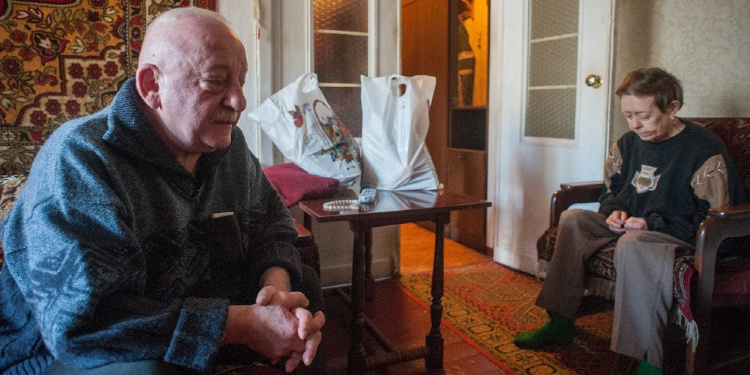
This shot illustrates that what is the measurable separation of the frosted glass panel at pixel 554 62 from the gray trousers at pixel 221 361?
2.03 metres

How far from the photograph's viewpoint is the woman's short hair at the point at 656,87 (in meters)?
1.86

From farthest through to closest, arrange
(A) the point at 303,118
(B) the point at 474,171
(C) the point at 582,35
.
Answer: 1. (B) the point at 474,171
2. (C) the point at 582,35
3. (A) the point at 303,118

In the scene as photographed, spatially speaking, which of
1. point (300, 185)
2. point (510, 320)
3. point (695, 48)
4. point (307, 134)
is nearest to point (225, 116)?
point (300, 185)

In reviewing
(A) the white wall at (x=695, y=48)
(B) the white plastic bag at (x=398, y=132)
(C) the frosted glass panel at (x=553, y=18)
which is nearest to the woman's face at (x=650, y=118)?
(A) the white wall at (x=695, y=48)

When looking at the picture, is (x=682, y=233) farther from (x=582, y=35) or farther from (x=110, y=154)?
(x=110, y=154)

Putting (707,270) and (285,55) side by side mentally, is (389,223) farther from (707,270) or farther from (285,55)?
(285,55)

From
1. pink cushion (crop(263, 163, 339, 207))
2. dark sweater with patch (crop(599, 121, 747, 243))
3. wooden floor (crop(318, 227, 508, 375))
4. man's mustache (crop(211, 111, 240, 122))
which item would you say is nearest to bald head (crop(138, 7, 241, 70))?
man's mustache (crop(211, 111, 240, 122))

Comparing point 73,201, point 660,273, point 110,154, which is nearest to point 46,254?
point 73,201

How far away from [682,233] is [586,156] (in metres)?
0.91

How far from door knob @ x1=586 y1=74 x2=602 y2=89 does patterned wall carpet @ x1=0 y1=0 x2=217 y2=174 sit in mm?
2041

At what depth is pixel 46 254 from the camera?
31.0 inches

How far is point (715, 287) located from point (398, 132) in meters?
1.22

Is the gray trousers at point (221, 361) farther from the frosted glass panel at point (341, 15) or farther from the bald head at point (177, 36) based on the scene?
the frosted glass panel at point (341, 15)

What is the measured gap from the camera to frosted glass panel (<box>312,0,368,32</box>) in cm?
259
